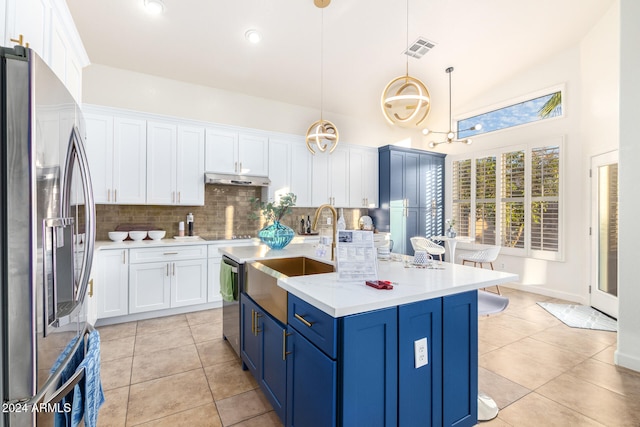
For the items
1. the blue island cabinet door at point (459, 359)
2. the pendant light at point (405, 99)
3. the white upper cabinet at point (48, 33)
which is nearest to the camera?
the white upper cabinet at point (48, 33)

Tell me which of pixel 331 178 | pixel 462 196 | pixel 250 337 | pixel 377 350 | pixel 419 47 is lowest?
pixel 250 337

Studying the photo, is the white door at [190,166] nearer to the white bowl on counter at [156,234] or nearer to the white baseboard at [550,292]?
the white bowl on counter at [156,234]

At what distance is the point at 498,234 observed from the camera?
5.45 m

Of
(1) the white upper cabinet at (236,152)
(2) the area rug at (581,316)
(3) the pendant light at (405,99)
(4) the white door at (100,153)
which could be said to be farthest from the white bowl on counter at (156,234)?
(2) the area rug at (581,316)

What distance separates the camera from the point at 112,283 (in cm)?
344

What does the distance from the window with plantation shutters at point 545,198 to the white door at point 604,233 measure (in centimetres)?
56

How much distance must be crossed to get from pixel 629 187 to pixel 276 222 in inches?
128

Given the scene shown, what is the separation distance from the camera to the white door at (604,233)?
3.75 m

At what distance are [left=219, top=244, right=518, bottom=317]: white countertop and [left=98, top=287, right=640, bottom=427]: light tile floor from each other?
39.3 inches

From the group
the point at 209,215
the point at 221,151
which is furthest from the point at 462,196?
the point at 209,215

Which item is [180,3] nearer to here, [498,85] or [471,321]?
[471,321]

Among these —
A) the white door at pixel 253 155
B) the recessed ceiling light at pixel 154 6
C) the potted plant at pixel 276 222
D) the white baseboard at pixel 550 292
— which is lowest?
the white baseboard at pixel 550 292

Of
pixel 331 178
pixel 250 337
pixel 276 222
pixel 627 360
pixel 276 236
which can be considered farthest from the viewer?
pixel 331 178

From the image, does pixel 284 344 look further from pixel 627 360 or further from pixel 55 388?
pixel 627 360
